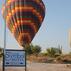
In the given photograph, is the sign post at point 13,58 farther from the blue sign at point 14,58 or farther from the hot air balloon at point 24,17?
the hot air balloon at point 24,17

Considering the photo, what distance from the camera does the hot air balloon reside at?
4506 centimetres

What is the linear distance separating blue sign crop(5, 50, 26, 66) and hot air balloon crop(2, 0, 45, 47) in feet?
92.0

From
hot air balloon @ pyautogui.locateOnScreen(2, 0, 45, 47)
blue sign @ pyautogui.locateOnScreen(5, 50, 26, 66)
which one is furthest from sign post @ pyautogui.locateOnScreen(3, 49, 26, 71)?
hot air balloon @ pyautogui.locateOnScreen(2, 0, 45, 47)

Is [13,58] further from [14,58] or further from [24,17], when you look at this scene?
[24,17]

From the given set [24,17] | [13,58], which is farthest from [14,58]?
[24,17]

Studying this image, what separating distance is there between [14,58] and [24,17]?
30102 mm

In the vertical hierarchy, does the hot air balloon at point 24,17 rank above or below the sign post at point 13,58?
above

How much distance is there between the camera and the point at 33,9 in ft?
151

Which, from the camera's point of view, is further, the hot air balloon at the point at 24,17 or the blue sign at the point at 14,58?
the hot air balloon at the point at 24,17

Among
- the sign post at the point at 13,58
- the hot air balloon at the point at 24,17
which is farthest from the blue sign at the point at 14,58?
the hot air balloon at the point at 24,17

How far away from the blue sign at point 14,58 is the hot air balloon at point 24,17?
28.1m

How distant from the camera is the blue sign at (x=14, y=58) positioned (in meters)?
16.0

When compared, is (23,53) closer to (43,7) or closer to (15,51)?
(15,51)

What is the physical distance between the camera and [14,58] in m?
16.1
